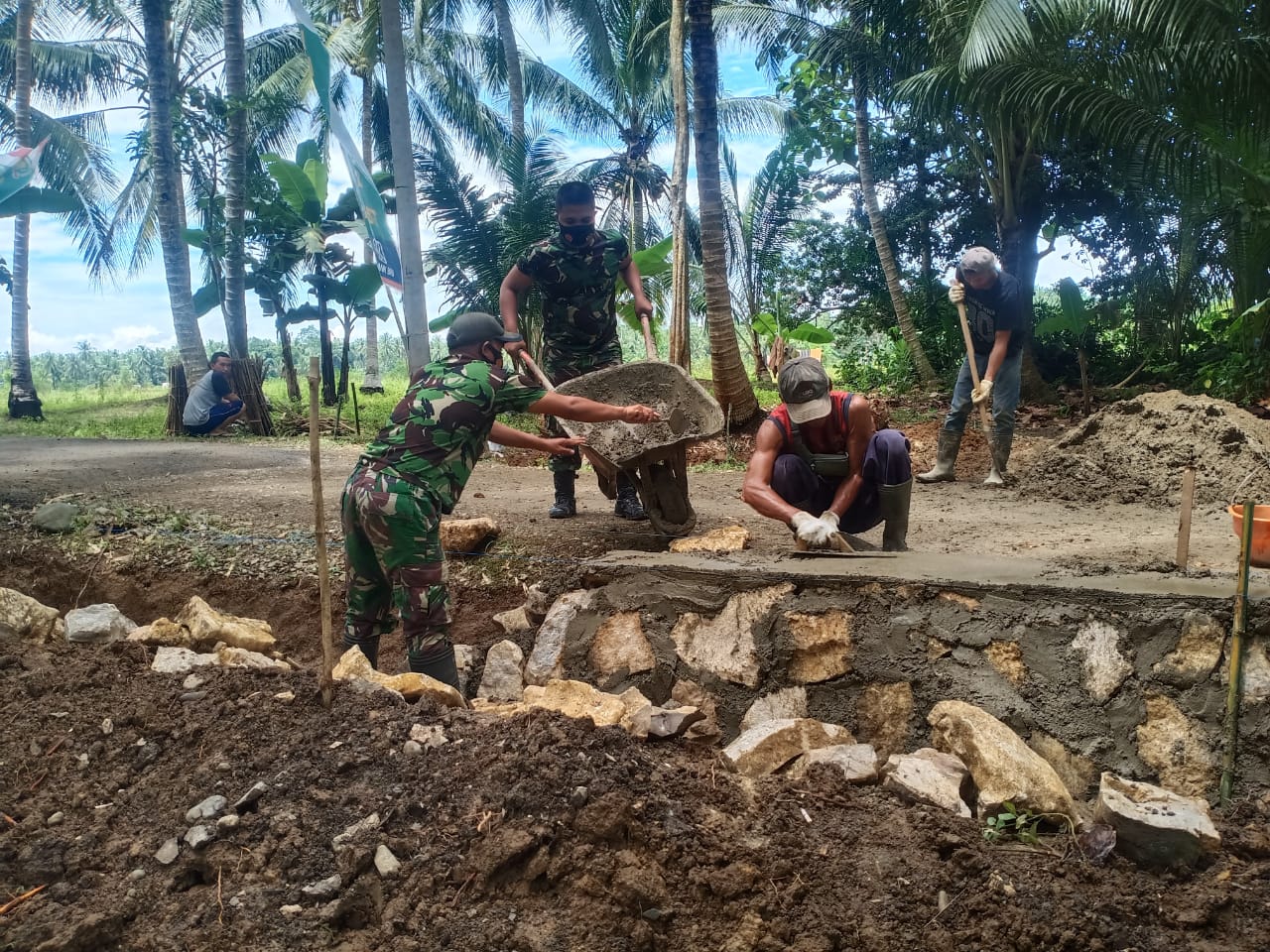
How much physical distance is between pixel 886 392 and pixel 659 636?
383 inches

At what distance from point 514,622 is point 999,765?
224 cm

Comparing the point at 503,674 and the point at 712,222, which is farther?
the point at 712,222

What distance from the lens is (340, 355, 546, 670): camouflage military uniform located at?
3189 millimetres

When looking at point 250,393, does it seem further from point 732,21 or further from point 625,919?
point 625,919

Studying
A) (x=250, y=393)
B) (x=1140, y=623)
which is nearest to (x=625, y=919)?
(x=1140, y=623)

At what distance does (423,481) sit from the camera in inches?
127

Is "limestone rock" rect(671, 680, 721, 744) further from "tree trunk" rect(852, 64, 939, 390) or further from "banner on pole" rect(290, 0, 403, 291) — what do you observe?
"tree trunk" rect(852, 64, 939, 390)

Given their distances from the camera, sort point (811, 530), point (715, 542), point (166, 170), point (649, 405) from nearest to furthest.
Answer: point (811, 530) < point (715, 542) < point (649, 405) < point (166, 170)

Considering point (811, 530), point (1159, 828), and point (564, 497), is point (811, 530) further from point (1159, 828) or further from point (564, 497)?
point (564, 497)

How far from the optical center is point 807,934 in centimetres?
197

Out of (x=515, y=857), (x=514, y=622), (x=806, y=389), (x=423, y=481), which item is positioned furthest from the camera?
(x=514, y=622)

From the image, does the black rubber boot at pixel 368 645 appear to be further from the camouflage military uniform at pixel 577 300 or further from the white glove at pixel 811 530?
the white glove at pixel 811 530

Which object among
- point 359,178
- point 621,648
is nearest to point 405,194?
point 359,178

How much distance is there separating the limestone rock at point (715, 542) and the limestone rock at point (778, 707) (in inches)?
34.8
